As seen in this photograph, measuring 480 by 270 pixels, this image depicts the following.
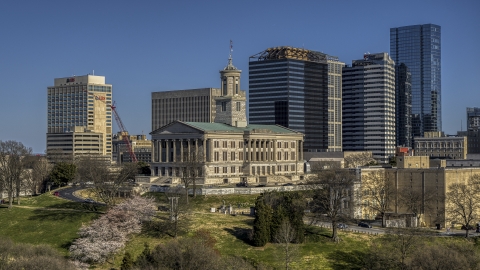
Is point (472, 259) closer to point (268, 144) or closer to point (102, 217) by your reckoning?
point (102, 217)

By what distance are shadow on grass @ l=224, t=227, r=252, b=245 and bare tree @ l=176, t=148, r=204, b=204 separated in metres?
33.2

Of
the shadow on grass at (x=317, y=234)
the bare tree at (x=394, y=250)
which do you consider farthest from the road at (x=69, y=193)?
the bare tree at (x=394, y=250)

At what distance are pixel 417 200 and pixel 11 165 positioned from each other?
281 ft

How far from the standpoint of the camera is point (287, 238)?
111812 mm

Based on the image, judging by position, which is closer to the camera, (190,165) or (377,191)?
(377,191)

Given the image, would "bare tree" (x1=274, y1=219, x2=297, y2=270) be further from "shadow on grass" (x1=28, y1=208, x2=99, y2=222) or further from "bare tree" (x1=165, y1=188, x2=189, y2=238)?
"shadow on grass" (x1=28, y1=208, x2=99, y2=222)

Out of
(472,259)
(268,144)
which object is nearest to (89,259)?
(472,259)

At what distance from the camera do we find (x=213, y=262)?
9712 centimetres

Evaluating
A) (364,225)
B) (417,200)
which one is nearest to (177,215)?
(364,225)

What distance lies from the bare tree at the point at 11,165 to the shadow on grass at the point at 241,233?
53.2 metres

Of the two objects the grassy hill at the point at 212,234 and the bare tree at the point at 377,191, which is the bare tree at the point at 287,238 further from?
the bare tree at the point at 377,191

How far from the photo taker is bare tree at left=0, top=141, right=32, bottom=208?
161125mm

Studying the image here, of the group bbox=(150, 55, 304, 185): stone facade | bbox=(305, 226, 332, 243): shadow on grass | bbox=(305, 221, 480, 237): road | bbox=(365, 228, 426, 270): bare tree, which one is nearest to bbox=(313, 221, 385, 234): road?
bbox=(305, 221, 480, 237): road

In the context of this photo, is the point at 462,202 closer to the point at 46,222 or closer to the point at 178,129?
the point at 178,129
